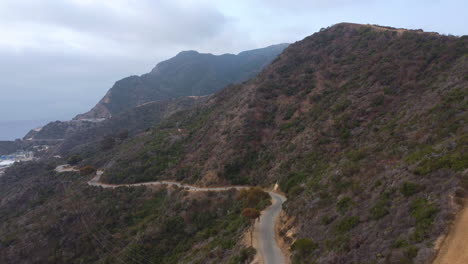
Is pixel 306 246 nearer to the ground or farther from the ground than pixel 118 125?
nearer to the ground

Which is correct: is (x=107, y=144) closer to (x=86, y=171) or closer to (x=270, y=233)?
(x=86, y=171)

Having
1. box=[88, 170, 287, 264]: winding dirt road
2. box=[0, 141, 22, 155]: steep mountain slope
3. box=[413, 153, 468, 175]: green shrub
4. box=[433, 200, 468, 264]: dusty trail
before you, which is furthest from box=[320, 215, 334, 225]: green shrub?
box=[0, 141, 22, 155]: steep mountain slope

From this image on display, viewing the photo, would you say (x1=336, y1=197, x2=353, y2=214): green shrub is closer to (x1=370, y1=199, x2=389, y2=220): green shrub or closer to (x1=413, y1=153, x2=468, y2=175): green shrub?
(x1=370, y1=199, x2=389, y2=220): green shrub

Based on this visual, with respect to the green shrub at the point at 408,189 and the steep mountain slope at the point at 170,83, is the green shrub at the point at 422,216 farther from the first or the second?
the steep mountain slope at the point at 170,83

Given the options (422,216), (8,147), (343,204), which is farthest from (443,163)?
(8,147)

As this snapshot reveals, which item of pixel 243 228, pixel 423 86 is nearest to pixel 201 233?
pixel 243 228

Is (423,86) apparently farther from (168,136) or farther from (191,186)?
(168,136)
